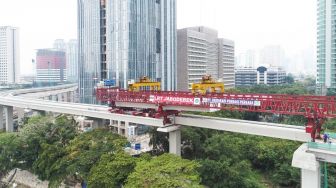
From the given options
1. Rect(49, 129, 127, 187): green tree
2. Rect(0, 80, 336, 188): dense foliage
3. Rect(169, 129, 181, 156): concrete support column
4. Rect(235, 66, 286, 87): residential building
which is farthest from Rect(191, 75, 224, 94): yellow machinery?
Rect(235, 66, 286, 87): residential building

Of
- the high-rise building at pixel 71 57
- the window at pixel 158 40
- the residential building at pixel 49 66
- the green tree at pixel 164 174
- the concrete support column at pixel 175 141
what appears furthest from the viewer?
the high-rise building at pixel 71 57

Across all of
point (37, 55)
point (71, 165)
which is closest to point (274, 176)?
point (71, 165)

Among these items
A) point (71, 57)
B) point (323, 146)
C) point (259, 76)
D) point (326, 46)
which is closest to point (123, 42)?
point (323, 146)

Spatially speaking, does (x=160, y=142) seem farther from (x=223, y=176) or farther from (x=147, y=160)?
(x=147, y=160)

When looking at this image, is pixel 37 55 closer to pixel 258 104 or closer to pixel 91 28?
pixel 91 28

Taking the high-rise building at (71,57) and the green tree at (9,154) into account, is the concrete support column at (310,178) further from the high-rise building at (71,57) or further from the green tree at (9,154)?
the high-rise building at (71,57)

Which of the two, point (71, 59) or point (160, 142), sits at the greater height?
point (71, 59)

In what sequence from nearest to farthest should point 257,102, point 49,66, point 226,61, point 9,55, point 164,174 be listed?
1. point 164,174
2. point 257,102
3. point 226,61
4. point 9,55
5. point 49,66

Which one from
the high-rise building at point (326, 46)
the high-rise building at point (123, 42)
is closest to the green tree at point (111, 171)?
the high-rise building at point (123, 42)
